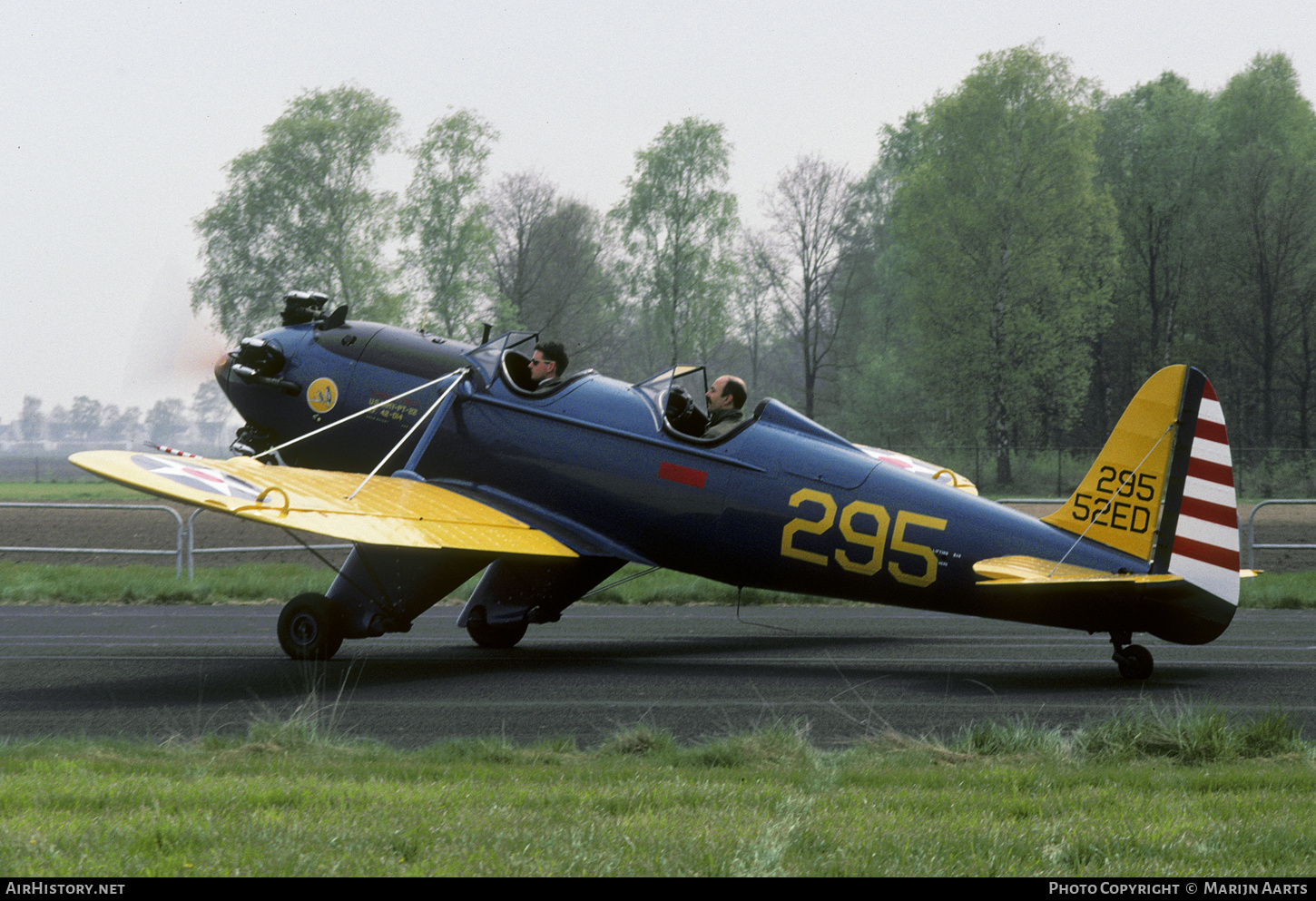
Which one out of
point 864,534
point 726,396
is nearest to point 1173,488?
point 864,534

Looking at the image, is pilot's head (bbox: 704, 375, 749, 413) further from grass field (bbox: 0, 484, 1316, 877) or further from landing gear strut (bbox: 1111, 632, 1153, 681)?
grass field (bbox: 0, 484, 1316, 877)

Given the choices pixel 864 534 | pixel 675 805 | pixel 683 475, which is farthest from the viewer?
pixel 683 475

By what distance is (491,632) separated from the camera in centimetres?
1089

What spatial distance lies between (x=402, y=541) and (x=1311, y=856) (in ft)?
20.5

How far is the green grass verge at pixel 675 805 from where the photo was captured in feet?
12.8

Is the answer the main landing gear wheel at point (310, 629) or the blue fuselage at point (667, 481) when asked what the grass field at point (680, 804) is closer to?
the blue fuselage at point (667, 481)

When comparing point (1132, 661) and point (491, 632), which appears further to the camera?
point (491, 632)

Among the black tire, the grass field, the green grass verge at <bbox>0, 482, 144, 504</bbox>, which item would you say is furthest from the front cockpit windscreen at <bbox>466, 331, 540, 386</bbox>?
the green grass verge at <bbox>0, 482, 144, 504</bbox>

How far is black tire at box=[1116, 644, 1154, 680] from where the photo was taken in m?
8.67

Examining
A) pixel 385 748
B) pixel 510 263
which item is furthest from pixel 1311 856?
pixel 510 263

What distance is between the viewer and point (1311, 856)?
13.1 feet

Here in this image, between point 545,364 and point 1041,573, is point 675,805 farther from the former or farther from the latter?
point 545,364

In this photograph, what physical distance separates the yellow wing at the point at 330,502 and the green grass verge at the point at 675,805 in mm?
2259

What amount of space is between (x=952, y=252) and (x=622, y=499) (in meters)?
41.5
